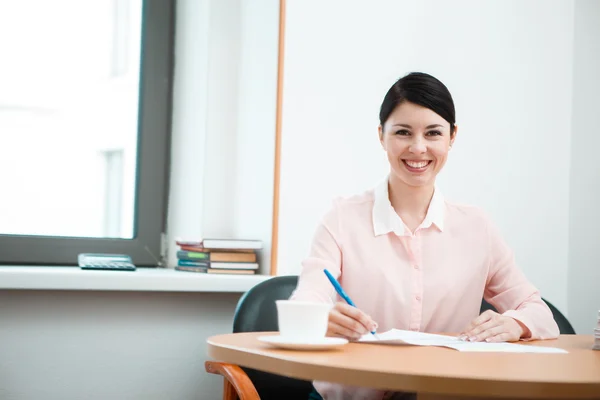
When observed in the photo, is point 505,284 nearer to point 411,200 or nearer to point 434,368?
point 411,200

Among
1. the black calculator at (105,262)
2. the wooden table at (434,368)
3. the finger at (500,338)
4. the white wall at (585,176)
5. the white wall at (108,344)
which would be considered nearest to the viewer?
the wooden table at (434,368)

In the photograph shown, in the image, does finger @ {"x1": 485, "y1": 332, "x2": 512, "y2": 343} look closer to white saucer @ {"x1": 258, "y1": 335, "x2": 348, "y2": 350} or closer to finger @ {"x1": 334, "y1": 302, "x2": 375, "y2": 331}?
finger @ {"x1": 334, "y1": 302, "x2": 375, "y2": 331}

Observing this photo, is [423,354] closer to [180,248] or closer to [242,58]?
[180,248]

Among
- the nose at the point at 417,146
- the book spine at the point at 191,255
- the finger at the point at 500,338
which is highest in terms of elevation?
the nose at the point at 417,146

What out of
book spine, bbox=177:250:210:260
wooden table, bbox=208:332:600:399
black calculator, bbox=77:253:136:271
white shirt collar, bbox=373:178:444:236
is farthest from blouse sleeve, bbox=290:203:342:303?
black calculator, bbox=77:253:136:271

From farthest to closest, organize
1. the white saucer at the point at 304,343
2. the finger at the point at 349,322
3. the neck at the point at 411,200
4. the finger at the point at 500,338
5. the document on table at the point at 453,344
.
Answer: the neck at the point at 411,200 → the finger at the point at 500,338 → the finger at the point at 349,322 → the document on table at the point at 453,344 → the white saucer at the point at 304,343

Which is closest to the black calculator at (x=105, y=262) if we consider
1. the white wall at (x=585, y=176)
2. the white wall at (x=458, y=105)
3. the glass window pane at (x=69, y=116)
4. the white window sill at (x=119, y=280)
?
the white window sill at (x=119, y=280)

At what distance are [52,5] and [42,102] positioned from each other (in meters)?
0.42

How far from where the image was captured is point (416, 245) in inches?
78.0

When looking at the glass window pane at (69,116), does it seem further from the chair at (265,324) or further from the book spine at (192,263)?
the chair at (265,324)

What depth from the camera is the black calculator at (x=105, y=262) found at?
2697 mm

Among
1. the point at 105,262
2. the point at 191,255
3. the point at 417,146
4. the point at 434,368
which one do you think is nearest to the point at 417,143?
the point at 417,146

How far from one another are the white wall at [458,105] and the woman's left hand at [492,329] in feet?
4.00

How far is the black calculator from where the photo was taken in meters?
2.70
